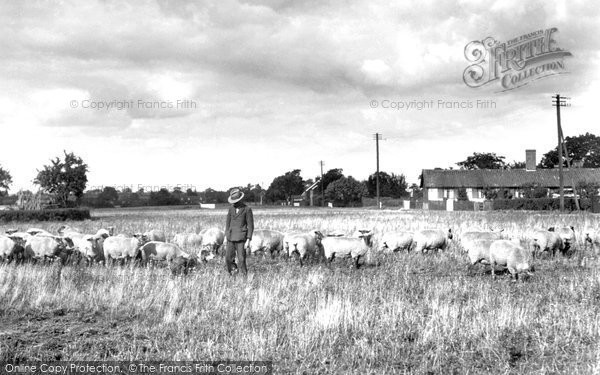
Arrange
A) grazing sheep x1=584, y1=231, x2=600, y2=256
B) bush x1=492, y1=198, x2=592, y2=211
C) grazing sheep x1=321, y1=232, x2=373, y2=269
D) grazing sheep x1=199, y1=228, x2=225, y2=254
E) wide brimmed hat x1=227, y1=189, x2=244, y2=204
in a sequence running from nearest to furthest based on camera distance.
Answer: wide brimmed hat x1=227, y1=189, x2=244, y2=204
grazing sheep x1=321, y1=232, x2=373, y2=269
grazing sheep x1=199, y1=228, x2=225, y2=254
grazing sheep x1=584, y1=231, x2=600, y2=256
bush x1=492, y1=198, x2=592, y2=211

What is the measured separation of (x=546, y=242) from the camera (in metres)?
17.6

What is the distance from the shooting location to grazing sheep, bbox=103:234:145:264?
16.0 meters

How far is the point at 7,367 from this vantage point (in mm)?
7043

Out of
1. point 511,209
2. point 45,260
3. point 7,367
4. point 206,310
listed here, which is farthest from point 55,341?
point 511,209

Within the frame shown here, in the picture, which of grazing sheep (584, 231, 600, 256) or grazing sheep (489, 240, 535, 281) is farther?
grazing sheep (584, 231, 600, 256)

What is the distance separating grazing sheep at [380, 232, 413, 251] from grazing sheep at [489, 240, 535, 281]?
5.09 meters

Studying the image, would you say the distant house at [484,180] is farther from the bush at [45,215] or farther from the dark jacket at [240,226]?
the dark jacket at [240,226]

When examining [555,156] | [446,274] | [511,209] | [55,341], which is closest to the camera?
[55,341]

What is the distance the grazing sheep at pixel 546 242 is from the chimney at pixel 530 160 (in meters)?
70.5

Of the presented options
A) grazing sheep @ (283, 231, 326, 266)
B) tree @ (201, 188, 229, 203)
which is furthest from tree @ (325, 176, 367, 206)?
grazing sheep @ (283, 231, 326, 266)

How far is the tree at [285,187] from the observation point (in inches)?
4557

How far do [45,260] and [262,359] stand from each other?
11.6 m

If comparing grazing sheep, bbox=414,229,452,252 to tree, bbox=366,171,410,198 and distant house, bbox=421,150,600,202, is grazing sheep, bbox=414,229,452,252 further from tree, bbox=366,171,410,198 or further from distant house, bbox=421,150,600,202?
tree, bbox=366,171,410,198

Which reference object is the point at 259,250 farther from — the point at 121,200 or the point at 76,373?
the point at 121,200
